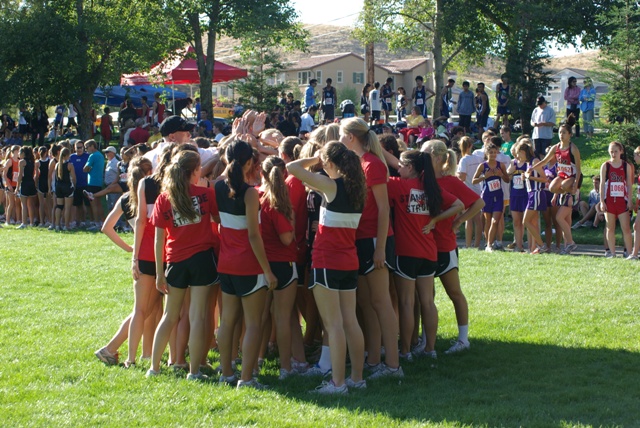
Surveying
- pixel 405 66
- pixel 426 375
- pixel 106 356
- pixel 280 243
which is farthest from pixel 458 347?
pixel 405 66

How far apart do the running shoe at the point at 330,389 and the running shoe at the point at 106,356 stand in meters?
1.96

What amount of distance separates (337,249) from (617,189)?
24.2 ft

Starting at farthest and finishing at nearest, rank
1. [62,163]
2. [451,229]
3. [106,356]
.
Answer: [62,163], [451,229], [106,356]

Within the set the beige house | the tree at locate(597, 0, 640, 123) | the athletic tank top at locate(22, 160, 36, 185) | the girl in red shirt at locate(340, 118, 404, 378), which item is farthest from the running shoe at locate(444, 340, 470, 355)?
the beige house

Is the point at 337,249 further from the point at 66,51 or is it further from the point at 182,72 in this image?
Answer: the point at 182,72

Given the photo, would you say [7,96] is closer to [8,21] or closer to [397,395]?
[8,21]

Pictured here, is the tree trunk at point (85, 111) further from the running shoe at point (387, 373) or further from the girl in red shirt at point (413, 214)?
the running shoe at point (387, 373)

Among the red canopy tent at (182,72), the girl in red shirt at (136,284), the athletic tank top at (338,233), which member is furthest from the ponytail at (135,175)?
the red canopy tent at (182,72)

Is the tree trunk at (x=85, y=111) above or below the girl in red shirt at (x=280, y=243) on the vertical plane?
above

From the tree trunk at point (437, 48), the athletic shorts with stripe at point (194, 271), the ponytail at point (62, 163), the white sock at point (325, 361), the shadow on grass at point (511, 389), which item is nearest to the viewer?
the shadow on grass at point (511, 389)

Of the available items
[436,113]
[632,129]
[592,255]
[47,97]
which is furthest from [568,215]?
[47,97]

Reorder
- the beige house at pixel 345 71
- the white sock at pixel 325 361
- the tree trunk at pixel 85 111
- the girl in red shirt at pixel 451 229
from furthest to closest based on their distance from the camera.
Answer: the beige house at pixel 345 71
the tree trunk at pixel 85 111
the girl in red shirt at pixel 451 229
the white sock at pixel 325 361

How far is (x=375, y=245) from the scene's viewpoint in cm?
626

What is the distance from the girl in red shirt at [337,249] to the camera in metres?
5.84
